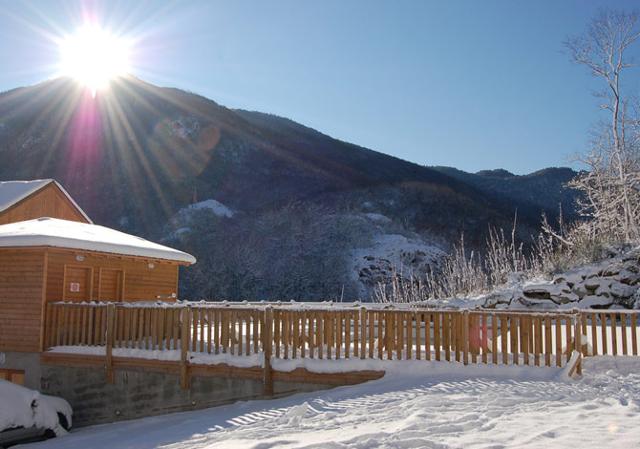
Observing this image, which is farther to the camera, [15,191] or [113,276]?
[15,191]

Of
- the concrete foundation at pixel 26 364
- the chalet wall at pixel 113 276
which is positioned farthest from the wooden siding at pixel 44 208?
the concrete foundation at pixel 26 364

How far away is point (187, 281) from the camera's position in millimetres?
34562

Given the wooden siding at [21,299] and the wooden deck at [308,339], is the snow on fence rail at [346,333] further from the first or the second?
the wooden siding at [21,299]

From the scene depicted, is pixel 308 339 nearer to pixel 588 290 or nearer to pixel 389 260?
pixel 588 290

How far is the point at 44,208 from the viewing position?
73.0 feet

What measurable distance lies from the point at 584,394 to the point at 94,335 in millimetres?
9583

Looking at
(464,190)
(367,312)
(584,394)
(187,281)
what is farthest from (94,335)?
(464,190)

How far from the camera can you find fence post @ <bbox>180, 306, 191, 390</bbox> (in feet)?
33.9

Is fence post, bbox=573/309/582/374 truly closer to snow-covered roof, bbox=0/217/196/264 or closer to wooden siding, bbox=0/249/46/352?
snow-covered roof, bbox=0/217/196/264

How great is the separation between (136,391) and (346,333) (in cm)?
459

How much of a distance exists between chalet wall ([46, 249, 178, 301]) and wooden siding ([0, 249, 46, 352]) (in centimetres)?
26

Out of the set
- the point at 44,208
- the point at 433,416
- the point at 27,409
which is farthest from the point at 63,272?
the point at 44,208

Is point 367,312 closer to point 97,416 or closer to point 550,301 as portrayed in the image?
point 97,416

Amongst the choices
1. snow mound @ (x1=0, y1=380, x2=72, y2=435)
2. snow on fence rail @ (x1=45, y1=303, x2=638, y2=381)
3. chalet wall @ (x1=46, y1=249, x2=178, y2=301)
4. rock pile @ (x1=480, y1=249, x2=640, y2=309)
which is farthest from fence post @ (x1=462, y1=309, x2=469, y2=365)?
chalet wall @ (x1=46, y1=249, x2=178, y2=301)
